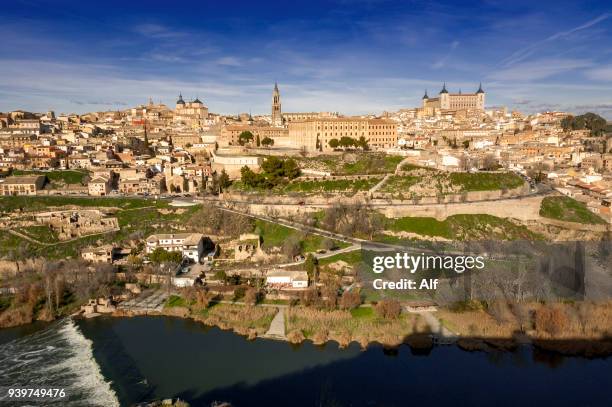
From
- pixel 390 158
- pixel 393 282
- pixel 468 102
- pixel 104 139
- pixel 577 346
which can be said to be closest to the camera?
pixel 577 346

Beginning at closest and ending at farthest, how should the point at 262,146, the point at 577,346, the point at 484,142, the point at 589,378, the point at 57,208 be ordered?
the point at 589,378
the point at 577,346
the point at 57,208
the point at 262,146
the point at 484,142

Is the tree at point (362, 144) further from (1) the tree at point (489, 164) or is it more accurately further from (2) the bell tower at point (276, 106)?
(2) the bell tower at point (276, 106)

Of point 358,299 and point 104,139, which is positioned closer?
point 358,299

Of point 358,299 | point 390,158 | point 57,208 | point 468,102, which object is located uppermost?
point 468,102

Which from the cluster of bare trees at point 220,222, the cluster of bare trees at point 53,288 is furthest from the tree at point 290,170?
the cluster of bare trees at point 53,288

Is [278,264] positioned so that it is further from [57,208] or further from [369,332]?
[57,208]

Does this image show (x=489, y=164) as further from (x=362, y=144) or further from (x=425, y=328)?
(x=425, y=328)

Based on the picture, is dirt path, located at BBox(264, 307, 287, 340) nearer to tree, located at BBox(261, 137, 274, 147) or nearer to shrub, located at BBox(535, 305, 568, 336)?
shrub, located at BBox(535, 305, 568, 336)

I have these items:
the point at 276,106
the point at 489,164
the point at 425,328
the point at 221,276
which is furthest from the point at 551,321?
the point at 276,106

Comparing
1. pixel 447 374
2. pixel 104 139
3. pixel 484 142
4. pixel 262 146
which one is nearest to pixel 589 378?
pixel 447 374
